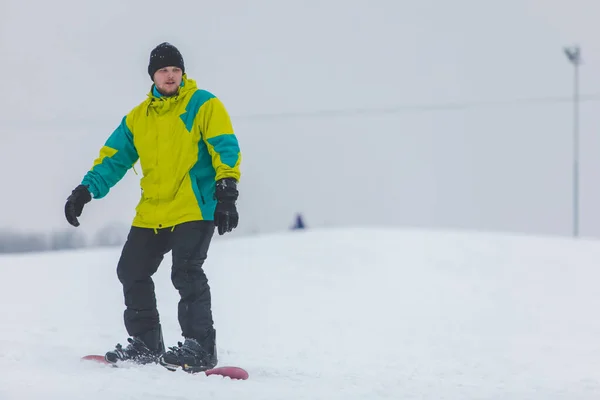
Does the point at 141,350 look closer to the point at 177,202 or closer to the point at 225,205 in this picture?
the point at 177,202

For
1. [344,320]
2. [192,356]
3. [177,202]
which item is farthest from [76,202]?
[344,320]

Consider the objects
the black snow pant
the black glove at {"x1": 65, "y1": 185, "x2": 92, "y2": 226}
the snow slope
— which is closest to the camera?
the snow slope

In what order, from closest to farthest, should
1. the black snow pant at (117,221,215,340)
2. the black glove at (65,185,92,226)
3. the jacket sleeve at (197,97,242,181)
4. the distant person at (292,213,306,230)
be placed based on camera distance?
the jacket sleeve at (197,97,242,181)
the black snow pant at (117,221,215,340)
the black glove at (65,185,92,226)
the distant person at (292,213,306,230)

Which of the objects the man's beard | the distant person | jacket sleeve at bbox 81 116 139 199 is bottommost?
the distant person

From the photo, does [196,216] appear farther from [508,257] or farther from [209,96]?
[508,257]

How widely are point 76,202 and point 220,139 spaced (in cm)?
84

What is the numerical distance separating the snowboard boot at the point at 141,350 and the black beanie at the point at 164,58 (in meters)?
1.31

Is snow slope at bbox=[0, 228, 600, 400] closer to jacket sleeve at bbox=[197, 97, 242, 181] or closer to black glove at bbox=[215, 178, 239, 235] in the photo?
black glove at bbox=[215, 178, 239, 235]

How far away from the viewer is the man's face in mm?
4082

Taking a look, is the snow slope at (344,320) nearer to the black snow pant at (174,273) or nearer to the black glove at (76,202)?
the black snow pant at (174,273)

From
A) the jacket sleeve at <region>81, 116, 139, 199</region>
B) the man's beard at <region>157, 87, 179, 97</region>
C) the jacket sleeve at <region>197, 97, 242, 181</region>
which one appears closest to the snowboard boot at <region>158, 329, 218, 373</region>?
the jacket sleeve at <region>197, 97, 242, 181</region>

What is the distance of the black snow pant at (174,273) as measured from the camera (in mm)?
3998

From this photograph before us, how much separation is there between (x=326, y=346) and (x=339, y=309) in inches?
105

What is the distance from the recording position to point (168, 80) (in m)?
4.09
